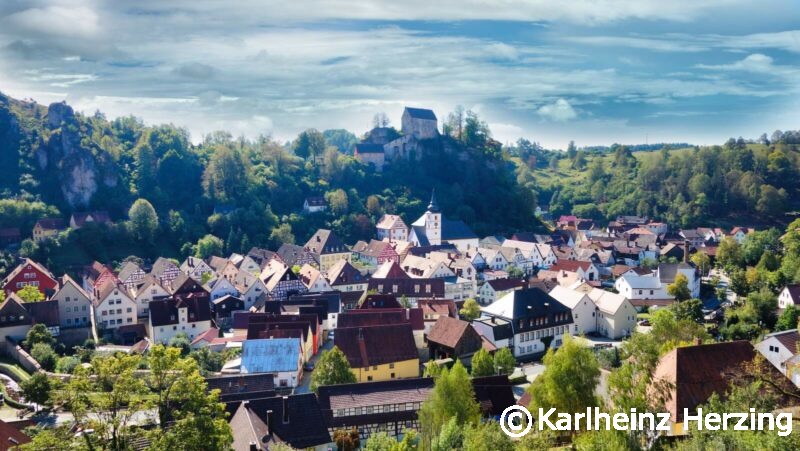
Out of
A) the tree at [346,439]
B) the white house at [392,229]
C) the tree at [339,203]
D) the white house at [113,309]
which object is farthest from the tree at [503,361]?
the tree at [339,203]

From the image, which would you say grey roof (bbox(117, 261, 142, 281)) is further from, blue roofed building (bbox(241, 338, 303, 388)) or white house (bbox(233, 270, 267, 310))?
blue roofed building (bbox(241, 338, 303, 388))

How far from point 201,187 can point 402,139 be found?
3562 cm

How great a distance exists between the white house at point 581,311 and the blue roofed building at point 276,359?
21.0 metres

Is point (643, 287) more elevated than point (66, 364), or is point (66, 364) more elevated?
point (66, 364)

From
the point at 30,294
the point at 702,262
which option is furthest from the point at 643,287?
the point at 30,294

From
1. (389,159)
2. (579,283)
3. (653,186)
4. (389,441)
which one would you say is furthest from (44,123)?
(653,186)

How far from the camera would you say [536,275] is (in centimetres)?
6650

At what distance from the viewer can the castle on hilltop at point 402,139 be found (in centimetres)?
10369

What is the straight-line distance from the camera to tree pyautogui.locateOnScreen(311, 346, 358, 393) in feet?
100

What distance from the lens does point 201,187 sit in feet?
282

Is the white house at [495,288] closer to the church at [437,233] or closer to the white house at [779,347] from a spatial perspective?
the white house at [779,347]

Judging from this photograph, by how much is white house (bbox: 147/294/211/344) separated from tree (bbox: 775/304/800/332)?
40604mm

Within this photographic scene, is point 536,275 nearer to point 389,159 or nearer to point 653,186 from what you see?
point 389,159

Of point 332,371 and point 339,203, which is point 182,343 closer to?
point 332,371
